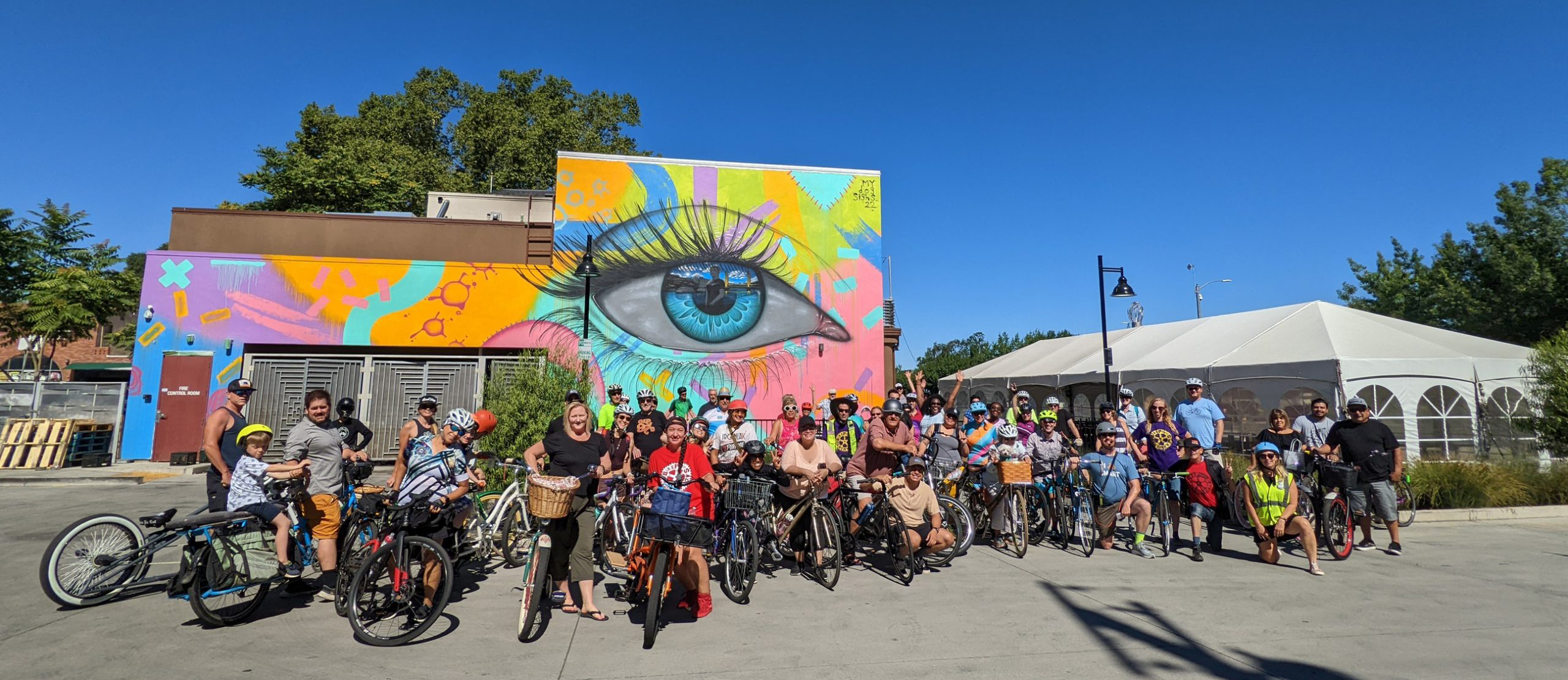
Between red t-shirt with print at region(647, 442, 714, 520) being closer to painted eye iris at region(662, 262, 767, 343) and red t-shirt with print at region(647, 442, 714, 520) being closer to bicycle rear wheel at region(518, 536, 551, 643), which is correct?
bicycle rear wheel at region(518, 536, 551, 643)

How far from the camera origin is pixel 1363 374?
13531 millimetres

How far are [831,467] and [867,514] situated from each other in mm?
724

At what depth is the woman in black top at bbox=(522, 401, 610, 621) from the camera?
18.6 ft

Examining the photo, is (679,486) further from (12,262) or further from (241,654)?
(12,262)

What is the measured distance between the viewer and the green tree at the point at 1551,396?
1327 cm

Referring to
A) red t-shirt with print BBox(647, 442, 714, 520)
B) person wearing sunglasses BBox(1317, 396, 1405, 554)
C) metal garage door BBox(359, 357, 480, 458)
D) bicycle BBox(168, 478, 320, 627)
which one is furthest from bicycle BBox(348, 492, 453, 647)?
metal garage door BBox(359, 357, 480, 458)

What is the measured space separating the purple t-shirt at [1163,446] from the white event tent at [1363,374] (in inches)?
213

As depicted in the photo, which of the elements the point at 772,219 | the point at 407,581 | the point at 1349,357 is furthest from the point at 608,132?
the point at 407,581

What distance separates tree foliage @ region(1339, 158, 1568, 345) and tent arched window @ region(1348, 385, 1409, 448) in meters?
14.9

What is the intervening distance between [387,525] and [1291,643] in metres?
6.53

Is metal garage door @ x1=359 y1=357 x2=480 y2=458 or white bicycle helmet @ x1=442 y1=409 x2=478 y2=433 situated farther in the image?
metal garage door @ x1=359 y1=357 x2=480 y2=458

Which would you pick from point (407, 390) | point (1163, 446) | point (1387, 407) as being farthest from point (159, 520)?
point (1387, 407)

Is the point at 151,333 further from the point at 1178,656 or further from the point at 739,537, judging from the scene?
the point at 1178,656

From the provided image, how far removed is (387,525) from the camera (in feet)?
17.2
